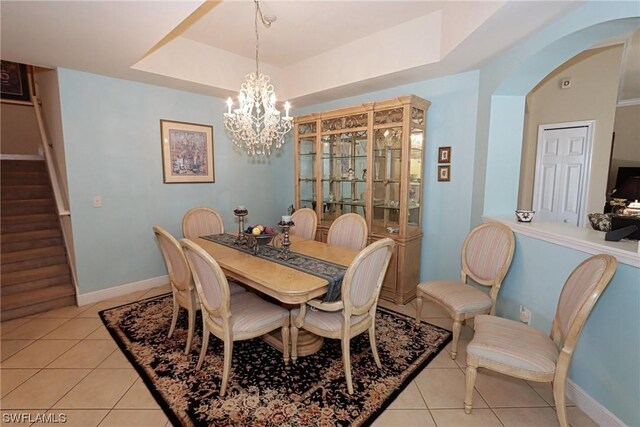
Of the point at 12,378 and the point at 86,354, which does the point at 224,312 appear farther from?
the point at 12,378

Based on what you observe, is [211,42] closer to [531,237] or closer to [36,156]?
[531,237]

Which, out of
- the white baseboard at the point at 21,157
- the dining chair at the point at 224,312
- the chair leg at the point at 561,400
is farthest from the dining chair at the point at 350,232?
the white baseboard at the point at 21,157

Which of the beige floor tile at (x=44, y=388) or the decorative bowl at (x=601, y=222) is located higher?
the decorative bowl at (x=601, y=222)

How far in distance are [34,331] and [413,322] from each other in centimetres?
357

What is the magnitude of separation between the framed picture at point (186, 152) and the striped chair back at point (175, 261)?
5.76 feet

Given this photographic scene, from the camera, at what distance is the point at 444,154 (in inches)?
128

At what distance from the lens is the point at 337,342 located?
2.56 meters

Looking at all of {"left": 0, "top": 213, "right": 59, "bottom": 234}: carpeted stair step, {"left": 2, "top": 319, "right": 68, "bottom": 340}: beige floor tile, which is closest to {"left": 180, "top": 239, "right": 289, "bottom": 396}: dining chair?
{"left": 2, "top": 319, "right": 68, "bottom": 340}: beige floor tile

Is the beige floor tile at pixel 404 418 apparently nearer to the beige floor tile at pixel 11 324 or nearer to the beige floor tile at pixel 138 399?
the beige floor tile at pixel 138 399

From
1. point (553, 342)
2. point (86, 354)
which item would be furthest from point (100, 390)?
point (553, 342)

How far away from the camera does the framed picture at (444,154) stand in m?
3.22

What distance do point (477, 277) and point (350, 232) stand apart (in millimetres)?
1207

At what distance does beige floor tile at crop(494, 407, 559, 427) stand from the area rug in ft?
1.86

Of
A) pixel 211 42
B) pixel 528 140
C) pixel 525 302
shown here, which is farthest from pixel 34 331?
pixel 528 140
